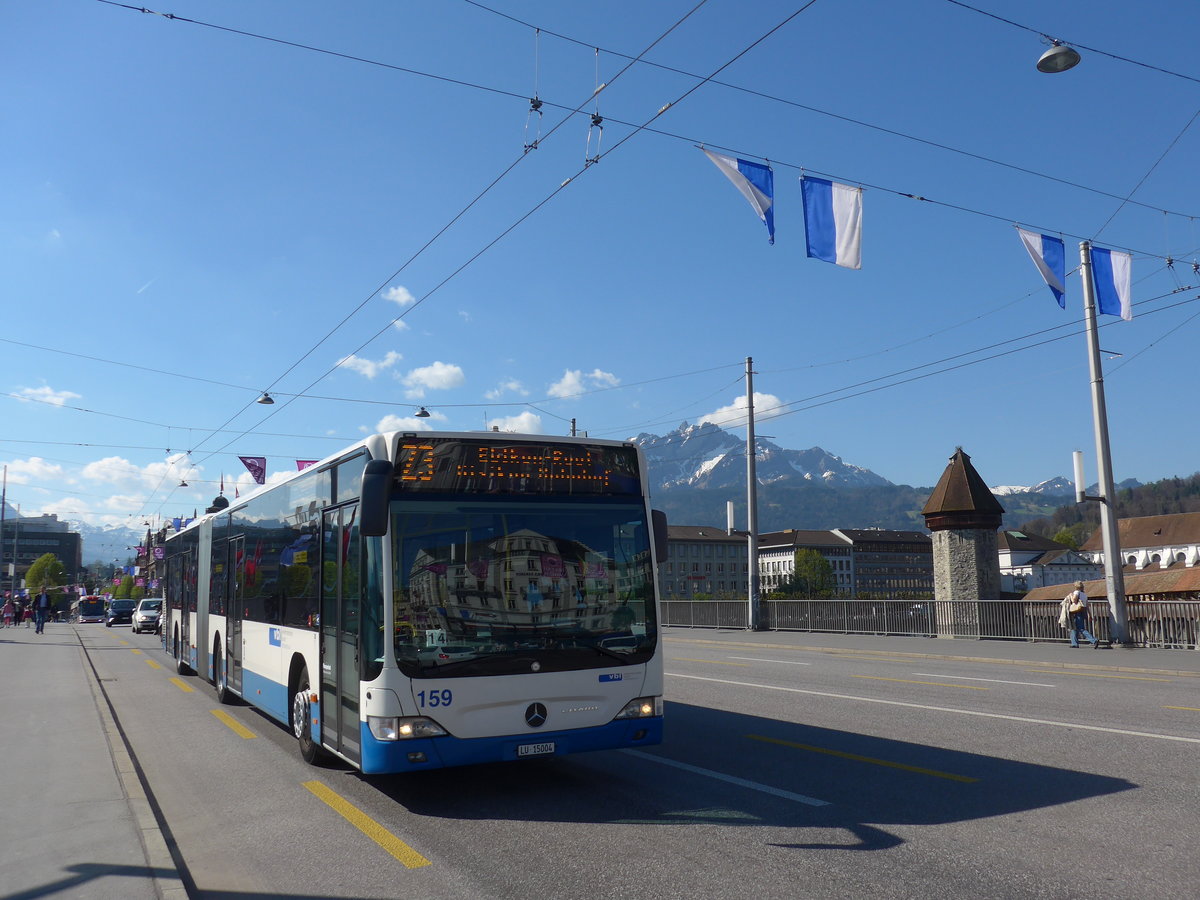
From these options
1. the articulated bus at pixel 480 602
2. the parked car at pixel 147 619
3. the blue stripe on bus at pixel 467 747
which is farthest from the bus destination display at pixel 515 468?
the parked car at pixel 147 619

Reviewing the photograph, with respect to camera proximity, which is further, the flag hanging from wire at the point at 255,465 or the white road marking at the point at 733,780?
the flag hanging from wire at the point at 255,465

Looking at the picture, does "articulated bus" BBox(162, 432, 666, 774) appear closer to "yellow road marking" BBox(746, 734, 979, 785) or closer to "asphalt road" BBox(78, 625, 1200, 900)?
"asphalt road" BBox(78, 625, 1200, 900)

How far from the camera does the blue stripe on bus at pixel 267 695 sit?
9.99 metres

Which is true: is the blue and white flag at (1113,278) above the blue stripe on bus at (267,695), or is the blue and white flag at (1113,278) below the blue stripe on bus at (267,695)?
above

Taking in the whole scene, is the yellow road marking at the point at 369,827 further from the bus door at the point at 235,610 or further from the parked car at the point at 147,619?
the parked car at the point at 147,619

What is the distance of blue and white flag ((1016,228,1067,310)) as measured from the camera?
20312 millimetres

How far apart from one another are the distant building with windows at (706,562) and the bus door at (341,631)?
168m

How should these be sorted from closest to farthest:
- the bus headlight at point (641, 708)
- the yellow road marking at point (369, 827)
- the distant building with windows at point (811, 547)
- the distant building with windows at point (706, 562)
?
1. the yellow road marking at point (369, 827)
2. the bus headlight at point (641, 708)
3. the distant building with windows at point (706, 562)
4. the distant building with windows at point (811, 547)

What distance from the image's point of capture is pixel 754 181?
14969mm

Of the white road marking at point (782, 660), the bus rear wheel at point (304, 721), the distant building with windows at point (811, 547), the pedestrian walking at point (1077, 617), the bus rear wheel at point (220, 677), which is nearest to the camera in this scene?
the bus rear wheel at point (304, 721)

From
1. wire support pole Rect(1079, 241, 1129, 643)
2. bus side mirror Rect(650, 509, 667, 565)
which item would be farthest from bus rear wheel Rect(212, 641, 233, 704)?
wire support pole Rect(1079, 241, 1129, 643)

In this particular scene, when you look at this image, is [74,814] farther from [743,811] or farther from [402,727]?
[743,811]

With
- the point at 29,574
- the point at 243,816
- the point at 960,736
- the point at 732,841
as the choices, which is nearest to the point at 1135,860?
the point at 732,841

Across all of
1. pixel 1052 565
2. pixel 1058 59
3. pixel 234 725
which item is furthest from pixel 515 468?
pixel 1052 565
